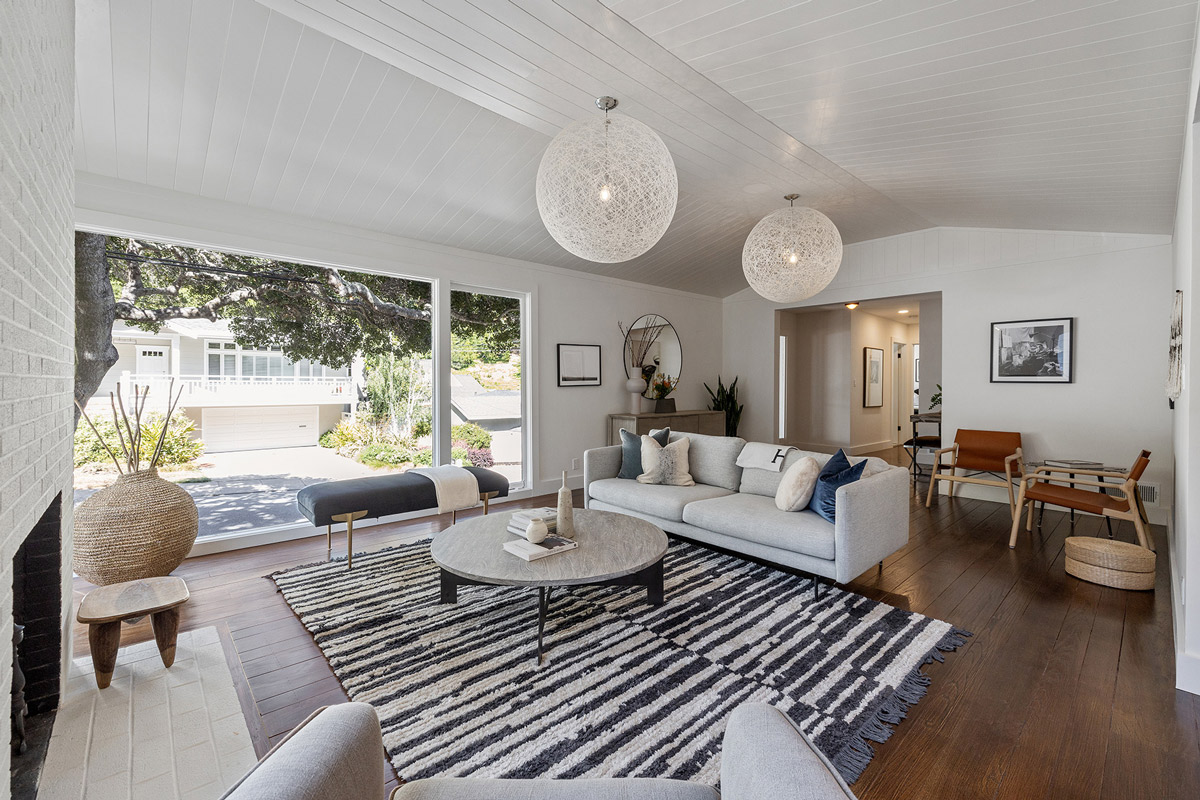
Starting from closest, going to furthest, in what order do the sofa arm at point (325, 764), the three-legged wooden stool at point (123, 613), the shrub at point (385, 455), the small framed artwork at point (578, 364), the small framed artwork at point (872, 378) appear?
the sofa arm at point (325, 764) → the three-legged wooden stool at point (123, 613) → the shrub at point (385, 455) → the small framed artwork at point (578, 364) → the small framed artwork at point (872, 378)

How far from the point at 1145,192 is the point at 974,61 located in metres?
2.31

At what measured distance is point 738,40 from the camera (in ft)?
7.28

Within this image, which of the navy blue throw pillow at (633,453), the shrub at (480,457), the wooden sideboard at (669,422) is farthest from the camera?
the wooden sideboard at (669,422)

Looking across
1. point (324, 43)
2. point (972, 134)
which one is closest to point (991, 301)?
point (972, 134)

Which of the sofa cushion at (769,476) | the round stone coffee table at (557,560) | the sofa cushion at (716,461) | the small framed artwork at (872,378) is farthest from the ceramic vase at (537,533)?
the small framed artwork at (872,378)

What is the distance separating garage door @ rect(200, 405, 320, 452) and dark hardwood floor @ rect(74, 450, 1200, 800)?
2.52ft

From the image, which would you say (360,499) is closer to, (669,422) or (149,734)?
(149,734)

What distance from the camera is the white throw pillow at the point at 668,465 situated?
3992mm

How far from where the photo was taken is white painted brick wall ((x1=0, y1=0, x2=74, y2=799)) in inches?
39.1

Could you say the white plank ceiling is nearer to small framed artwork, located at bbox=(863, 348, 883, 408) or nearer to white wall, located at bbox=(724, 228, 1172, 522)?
white wall, located at bbox=(724, 228, 1172, 522)

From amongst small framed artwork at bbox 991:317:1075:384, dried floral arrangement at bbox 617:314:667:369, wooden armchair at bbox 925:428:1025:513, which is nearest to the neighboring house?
dried floral arrangement at bbox 617:314:667:369

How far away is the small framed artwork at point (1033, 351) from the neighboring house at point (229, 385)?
589 centimetres

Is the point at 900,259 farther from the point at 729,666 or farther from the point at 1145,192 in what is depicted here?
the point at 729,666

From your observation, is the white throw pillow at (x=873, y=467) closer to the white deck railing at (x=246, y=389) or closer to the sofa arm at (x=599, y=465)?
the sofa arm at (x=599, y=465)
